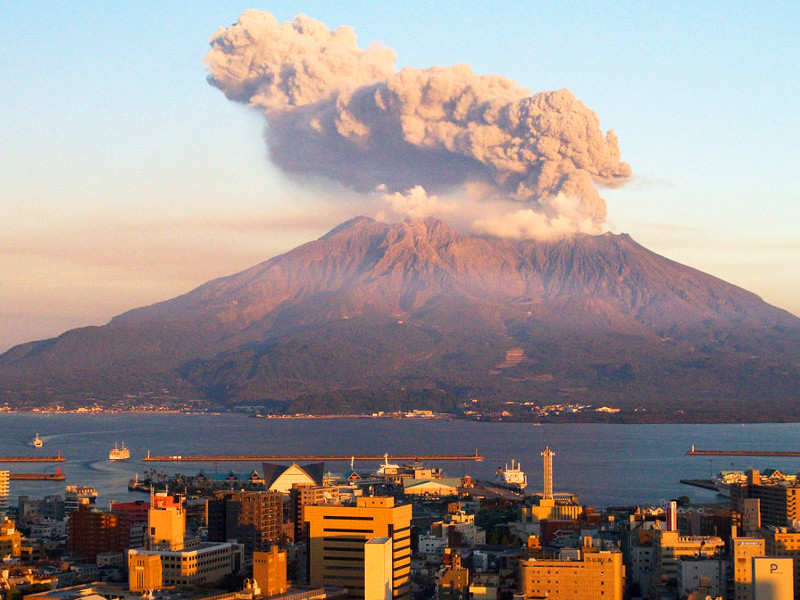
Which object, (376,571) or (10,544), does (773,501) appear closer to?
(376,571)

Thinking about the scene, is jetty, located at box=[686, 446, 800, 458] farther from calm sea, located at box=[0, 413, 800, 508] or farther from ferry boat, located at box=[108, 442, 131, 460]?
ferry boat, located at box=[108, 442, 131, 460]

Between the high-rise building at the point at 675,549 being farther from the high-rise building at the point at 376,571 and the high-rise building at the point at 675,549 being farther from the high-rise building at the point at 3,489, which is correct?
the high-rise building at the point at 3,489

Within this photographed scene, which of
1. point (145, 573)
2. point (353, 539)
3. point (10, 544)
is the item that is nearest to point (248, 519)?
point (10, 544)

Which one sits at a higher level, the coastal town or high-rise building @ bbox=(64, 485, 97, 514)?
high-rise building @ bbox=(64, 485, 97, 514)

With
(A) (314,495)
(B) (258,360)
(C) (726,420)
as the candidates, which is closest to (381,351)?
(B) (258,360)

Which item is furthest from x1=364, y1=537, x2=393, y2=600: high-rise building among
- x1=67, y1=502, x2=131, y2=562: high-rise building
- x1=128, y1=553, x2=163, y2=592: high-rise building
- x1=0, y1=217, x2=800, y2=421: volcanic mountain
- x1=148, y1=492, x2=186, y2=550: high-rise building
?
x1=0, y1=217, x2=800, y2=421: volcanic mountain

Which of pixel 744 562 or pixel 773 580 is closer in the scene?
pixel 773 580

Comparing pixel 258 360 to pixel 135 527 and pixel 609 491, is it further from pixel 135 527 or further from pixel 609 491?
pixel 135 527
